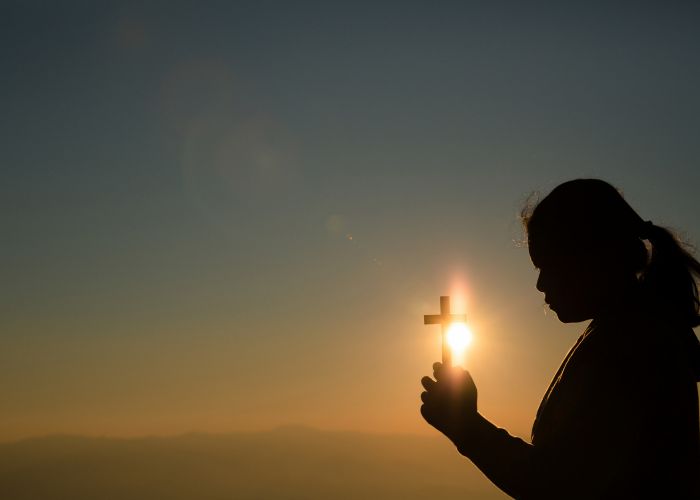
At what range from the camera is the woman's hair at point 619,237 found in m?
5.01

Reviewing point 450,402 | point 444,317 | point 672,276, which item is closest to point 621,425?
point 450,402

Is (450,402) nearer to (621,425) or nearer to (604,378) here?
(604,378)

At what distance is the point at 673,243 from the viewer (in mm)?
5195

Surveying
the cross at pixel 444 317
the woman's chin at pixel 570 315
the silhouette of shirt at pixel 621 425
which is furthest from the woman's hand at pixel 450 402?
the cross at pixel 444 317

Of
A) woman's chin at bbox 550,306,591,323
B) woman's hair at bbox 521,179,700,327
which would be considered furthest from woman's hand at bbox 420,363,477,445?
woman's hair at bbox 521,179,700,327

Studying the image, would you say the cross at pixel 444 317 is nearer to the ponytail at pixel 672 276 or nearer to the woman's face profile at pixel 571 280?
the woman's face profile at pixel 571 280

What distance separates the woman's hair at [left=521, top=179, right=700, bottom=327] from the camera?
5012 mm

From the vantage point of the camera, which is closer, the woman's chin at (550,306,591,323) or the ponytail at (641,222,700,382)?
the ponytail at (641,222,700,382)

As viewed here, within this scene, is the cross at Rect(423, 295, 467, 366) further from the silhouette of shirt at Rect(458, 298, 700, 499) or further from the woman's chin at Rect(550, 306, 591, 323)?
the silhouette of shirt at Rect(458, 298, 700, 499)

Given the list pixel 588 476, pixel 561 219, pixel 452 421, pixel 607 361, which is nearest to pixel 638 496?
pixel 588 476

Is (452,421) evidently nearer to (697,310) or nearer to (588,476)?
(588,476)

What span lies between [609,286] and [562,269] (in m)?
0.28

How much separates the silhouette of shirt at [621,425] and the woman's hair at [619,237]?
385 mm

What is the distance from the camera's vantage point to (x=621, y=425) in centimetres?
424
